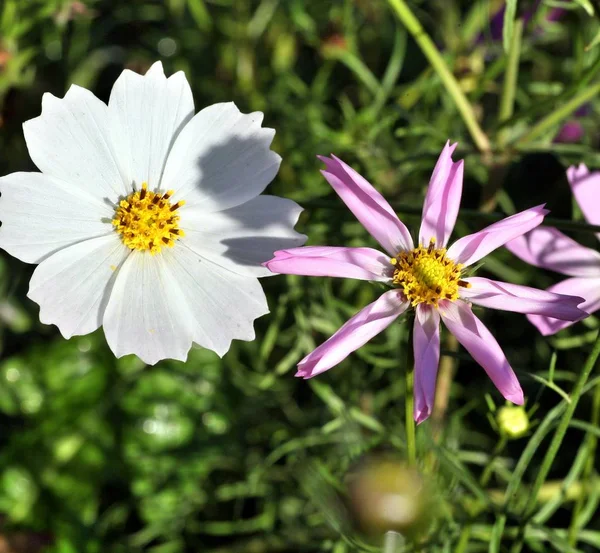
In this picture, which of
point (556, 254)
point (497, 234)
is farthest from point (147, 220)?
point (556, 254)

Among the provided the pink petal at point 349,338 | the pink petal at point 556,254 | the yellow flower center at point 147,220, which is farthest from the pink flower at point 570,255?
the yellow flower center at point 147,220

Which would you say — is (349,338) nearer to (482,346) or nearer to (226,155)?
(482,346)

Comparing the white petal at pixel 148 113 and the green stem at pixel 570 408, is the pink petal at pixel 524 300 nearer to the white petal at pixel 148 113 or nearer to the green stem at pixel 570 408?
the green stem at pixel 570 408

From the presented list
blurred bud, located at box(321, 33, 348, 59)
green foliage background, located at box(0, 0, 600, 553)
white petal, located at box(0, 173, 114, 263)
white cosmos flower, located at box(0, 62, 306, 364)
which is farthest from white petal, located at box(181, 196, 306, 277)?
blurred bud, located at box(321, 33, 348, 59)

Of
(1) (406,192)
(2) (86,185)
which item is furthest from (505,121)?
(2) (86,185)

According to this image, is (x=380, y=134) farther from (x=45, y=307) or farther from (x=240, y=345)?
(x=45, y=307)

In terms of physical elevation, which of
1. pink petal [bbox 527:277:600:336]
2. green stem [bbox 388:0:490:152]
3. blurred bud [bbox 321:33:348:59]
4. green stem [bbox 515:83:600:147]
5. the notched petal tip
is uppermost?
blurred bud [bbox 321:33:348:59]

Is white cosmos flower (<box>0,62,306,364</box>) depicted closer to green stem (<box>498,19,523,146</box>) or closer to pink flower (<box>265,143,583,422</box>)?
pink flower (<box>265,143,583,422</box>)
